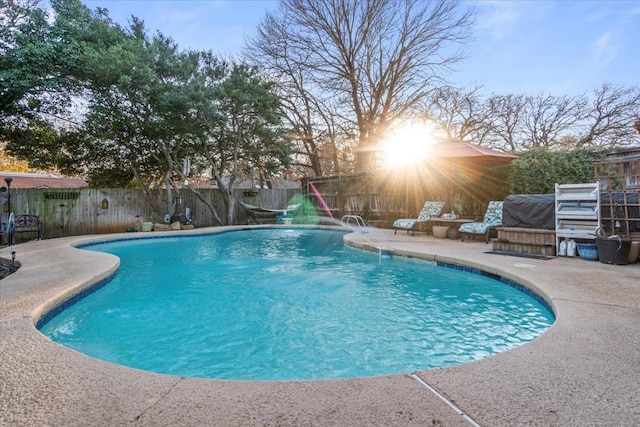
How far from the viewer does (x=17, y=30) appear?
884 cm

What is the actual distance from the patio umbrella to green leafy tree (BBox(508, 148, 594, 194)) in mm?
428

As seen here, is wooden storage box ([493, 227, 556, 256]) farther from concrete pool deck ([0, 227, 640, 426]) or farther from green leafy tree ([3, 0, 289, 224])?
green leafy tree ([3, 0, 289, 224])

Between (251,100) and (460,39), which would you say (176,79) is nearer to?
(251,100)

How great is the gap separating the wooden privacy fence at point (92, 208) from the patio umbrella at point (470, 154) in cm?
900

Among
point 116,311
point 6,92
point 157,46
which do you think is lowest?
point 116,311

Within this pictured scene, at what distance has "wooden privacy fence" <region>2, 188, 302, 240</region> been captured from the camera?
10.3m

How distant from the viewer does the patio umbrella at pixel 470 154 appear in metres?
7.05

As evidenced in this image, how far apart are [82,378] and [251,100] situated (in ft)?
34.9

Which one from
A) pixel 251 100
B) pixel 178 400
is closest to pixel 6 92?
pixel 251 100

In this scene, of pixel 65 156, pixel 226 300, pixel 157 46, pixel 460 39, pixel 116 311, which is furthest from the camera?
pixel 460 39

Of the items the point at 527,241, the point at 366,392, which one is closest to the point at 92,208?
the point at 527,241

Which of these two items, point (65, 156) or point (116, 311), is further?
point (65, 156)

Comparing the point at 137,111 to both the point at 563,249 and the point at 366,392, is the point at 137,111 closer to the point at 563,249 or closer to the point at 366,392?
the point at 563,249

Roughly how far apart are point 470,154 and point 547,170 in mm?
1720
